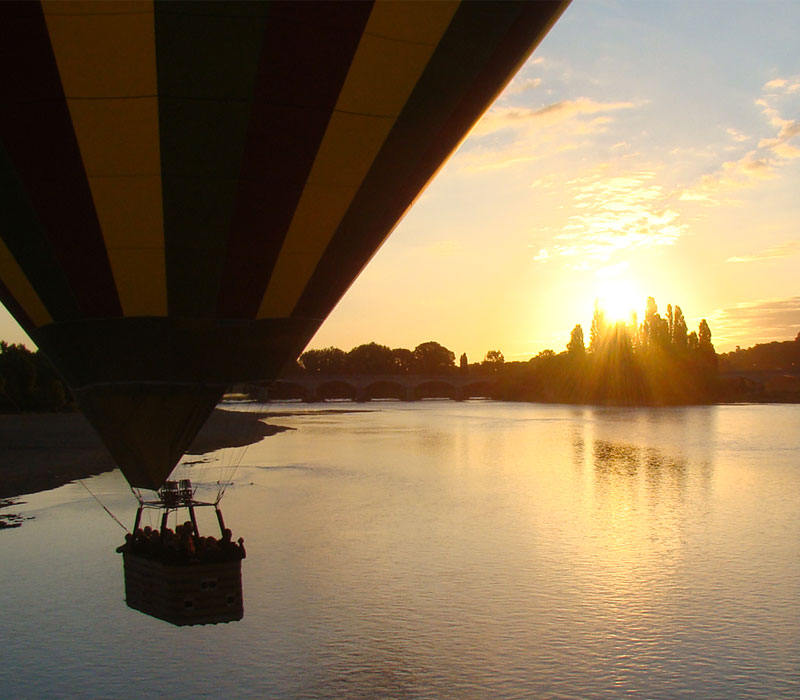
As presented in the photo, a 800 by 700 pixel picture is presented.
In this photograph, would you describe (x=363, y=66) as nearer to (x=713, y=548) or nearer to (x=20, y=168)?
(x=20, y=168)

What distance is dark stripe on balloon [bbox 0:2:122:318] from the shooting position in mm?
5738

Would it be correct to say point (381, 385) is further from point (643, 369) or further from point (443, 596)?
point (443, 596)

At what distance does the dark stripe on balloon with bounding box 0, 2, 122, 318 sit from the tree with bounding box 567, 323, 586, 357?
290 feet

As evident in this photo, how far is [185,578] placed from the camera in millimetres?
7949

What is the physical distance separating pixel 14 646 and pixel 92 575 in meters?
3.35

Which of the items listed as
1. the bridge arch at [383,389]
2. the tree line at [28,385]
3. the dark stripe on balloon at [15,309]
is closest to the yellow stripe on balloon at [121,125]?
the dark stripe on balloon at [15,309]

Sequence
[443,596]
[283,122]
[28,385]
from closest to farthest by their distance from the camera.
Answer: [283,122], [443,596], [28,385]

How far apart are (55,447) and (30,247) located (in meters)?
29.7

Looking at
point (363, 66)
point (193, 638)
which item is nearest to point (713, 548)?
point (193, 638)

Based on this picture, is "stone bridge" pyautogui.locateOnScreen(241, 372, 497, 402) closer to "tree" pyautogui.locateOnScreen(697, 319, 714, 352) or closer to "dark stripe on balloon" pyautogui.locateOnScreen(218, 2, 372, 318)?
"tree" pyautogui.locateOnScreen(697, 319, 714, 352)

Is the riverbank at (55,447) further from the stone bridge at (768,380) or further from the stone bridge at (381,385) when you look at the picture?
the stone bridge at (768,380)

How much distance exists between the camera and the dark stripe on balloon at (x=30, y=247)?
6512 millimetres

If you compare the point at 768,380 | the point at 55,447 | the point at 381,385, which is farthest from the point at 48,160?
the point at 381,385

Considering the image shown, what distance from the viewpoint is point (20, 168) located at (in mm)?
6395
